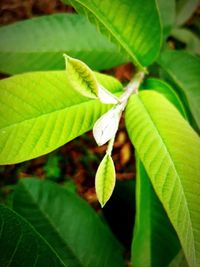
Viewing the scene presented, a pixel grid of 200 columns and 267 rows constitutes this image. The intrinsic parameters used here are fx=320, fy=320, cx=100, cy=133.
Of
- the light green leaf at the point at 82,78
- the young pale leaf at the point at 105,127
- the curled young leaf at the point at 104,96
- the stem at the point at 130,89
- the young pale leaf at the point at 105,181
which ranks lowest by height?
the young pale leaf at the point at 105,181

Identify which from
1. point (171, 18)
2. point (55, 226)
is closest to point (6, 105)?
point (55, 226)

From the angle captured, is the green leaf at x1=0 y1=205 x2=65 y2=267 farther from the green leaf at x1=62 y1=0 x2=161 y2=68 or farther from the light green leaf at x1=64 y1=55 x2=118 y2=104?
the green leaf at x1=62 y1=0 x2=161 y2=68

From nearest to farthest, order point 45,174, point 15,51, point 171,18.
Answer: point 15,51
point 171,18
point 45,174

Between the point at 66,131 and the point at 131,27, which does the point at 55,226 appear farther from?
the point at 131,27

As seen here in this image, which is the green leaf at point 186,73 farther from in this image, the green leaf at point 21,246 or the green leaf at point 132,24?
the green leaf at point 21,246

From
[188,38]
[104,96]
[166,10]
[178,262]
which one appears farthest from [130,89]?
[188,38]

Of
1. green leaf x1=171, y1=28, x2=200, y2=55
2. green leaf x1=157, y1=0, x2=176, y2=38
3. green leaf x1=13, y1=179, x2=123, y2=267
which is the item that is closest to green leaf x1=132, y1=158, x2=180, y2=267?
green leaf x1=13, y1=179, x2=123, y2=267

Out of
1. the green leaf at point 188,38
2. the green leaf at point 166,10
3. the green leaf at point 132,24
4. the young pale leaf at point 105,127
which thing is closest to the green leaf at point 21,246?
the young pale leaf at point 105,127
